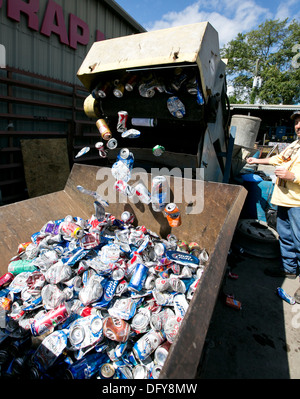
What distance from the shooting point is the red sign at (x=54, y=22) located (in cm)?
372

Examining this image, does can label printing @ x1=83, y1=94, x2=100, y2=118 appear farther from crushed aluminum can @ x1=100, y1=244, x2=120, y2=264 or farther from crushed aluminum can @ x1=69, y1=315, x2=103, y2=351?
crushed aluminum can @ x1=69, y1=315, x2=103, y2=351

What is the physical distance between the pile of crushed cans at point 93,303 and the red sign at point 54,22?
160 inches

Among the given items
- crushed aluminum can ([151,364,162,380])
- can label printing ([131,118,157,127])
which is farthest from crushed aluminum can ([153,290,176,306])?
can label printing ([131,118,157,127])

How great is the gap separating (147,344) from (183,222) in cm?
111

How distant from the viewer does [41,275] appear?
1703 mm

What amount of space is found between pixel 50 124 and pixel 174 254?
4.33m

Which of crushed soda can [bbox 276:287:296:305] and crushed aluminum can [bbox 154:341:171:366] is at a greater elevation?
crushed aluminum can [bbox 154:341:171:366]

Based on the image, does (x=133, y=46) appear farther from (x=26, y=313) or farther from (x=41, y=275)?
(x=26, y=313)

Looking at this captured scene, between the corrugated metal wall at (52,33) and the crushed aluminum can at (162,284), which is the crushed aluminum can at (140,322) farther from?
the corrugated metal wall at (52,33)

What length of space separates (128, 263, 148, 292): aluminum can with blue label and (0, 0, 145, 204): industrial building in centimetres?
334

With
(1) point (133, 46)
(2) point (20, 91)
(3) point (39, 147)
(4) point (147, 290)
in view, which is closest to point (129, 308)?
(4) point (147, 290)

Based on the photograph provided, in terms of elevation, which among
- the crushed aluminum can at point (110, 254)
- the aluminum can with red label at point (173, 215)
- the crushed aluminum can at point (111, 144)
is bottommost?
the crushed aluminum can at point (110, 254)

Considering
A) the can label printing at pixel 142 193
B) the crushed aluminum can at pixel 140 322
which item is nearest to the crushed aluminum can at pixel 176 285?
the crushed aluminum can at pixel 140 322

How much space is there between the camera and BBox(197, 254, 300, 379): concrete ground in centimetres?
158
